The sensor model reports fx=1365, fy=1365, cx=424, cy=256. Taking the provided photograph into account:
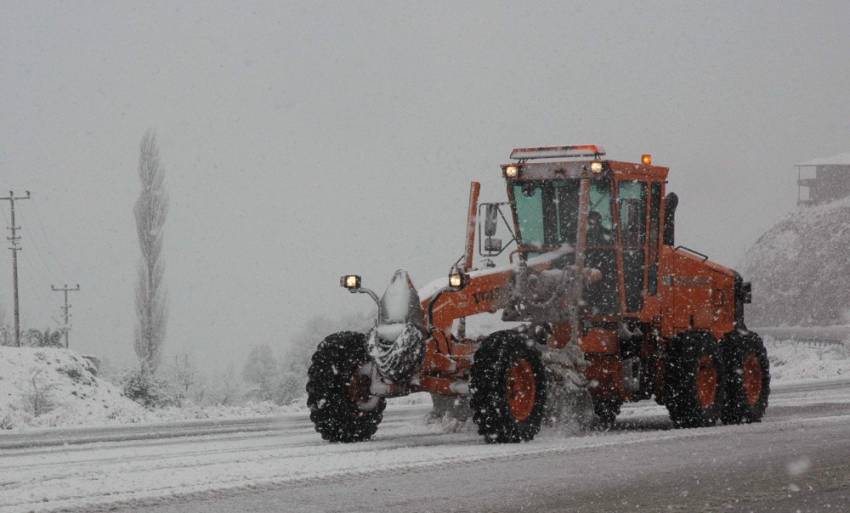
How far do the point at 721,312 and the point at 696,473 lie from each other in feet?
24.2

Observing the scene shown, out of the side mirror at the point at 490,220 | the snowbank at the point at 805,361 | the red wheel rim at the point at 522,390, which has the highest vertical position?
the side mirror at the point at 490,220

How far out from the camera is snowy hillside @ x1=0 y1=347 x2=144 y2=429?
21.2 metres

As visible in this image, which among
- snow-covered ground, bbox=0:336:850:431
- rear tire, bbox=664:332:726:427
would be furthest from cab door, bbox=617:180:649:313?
snow-covered ground, bbox=0:336:850:431

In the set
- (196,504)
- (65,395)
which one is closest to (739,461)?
(196,504)

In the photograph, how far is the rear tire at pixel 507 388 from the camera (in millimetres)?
12953

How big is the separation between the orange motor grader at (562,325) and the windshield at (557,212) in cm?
2

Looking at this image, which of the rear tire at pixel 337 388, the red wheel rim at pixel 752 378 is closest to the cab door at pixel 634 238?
the red wheel rim at pixel 752 378

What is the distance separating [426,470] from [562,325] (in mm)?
4612

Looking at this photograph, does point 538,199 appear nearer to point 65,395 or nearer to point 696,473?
point 696,473

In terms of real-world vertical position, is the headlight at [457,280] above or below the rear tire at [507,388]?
above

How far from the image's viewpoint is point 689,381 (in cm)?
1581

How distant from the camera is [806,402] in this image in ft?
66.6

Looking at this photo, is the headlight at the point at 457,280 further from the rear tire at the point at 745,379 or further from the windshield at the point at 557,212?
the rear tire at the point at 745,379

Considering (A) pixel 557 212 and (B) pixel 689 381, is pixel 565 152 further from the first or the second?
(B) pixel 689 381
